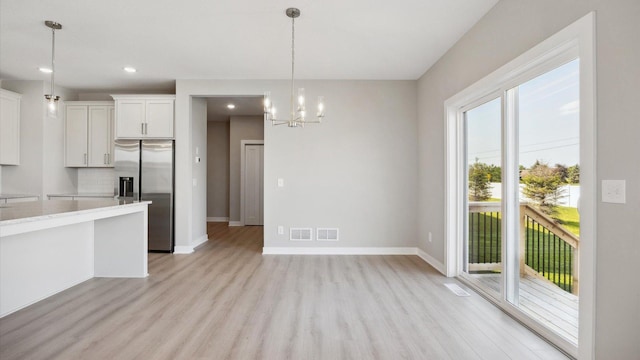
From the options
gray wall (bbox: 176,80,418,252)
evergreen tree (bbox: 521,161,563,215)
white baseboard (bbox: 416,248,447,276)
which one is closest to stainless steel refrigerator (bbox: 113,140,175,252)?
gray wall (bbox: 176,80,418,252)

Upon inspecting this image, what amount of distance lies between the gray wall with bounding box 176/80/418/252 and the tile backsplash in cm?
177

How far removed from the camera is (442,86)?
396cm

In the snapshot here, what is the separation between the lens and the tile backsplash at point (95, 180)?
557 centimetres

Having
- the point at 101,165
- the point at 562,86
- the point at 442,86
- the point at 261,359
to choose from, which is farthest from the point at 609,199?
the point at 101,165

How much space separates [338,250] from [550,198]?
308 cm

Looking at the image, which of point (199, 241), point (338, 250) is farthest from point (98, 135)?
point (338, 250)

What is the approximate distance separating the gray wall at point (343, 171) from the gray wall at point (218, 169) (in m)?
3.52

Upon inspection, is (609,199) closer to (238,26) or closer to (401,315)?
(401,315)

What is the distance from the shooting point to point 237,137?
7.94 meters

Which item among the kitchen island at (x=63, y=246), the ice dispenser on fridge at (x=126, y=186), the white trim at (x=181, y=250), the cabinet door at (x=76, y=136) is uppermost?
the cabinet door at (x=76, y=136)

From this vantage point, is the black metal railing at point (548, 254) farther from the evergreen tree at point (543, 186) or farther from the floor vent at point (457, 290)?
the floor vent at point (457, 290)

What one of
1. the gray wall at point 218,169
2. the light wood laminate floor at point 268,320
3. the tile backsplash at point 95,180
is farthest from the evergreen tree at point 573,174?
the gray wall at point 218,169

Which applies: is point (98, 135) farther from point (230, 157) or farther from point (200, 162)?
point (230, 157)

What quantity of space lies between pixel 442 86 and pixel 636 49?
2.47 m
